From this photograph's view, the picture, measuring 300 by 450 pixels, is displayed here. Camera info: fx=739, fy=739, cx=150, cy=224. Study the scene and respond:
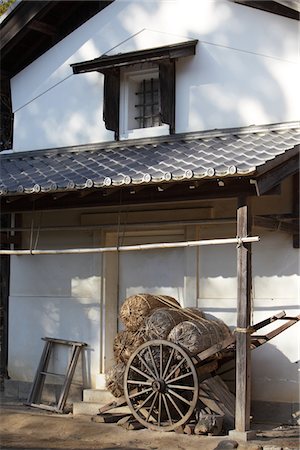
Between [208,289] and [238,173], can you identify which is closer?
[238,173]

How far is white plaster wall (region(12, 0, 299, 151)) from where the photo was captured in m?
10.4

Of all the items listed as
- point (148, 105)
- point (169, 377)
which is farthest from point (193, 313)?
point (148, 105)

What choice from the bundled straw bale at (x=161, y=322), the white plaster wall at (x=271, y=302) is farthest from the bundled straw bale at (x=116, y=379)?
the white plaster wall at (x=271, y=302)

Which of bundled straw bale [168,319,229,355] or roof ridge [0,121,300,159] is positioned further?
roof ridge [0,121,300,159]

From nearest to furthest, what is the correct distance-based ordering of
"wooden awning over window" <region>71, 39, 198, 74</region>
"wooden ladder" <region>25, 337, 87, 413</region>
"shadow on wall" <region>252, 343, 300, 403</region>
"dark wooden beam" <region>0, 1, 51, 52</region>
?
"shadow on wall" <region>252, 343, 300, 403</region> → "wooden awning over window" <region>71, 39, 198, 74</region> → "wooden ladder" <region>25, 337, 87, 413</region> → "dark wooden beam" <region>0, 1, 51, 52</region>

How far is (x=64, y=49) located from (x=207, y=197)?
453cm

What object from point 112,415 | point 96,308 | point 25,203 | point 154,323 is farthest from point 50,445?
point 25,203

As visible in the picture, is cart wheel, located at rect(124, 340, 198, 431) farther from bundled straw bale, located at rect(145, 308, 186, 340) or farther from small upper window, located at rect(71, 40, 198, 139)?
small upper window, located at rect(71, 40, 198, 139)

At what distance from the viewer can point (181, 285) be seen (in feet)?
36.4

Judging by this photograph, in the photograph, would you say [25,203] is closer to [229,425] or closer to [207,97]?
[207,97]

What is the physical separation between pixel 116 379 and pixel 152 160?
A: 10.1 feet

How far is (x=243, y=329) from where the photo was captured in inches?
343

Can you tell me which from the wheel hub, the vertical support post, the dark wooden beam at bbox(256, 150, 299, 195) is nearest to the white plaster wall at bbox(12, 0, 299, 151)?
the dark wooden beam at bbox(256, 150, 299, 195)

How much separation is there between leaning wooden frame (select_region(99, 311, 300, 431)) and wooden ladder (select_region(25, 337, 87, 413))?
1977mm
